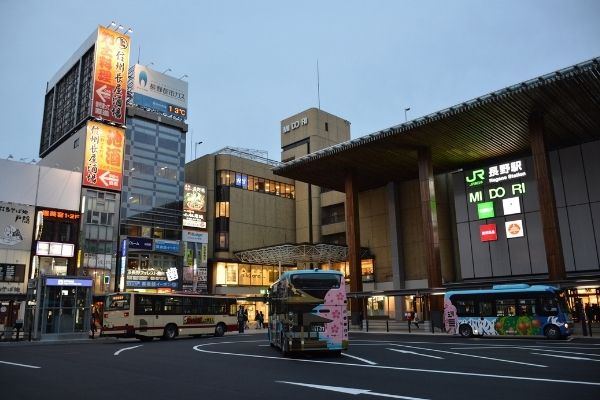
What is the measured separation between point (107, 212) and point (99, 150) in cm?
662

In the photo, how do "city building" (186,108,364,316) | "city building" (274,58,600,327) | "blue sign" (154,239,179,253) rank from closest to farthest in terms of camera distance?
"city building" (274,58,600,327) < "blue sign" (154,239,179,253) < "city building" (186,108,364,316)

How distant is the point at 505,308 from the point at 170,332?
2014cm

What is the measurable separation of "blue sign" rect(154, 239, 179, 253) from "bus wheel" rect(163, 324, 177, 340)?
21.8m

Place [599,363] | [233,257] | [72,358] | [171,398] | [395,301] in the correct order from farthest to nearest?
[233,257] < [395,301] < [72,358] < [599,363] < [171,398]

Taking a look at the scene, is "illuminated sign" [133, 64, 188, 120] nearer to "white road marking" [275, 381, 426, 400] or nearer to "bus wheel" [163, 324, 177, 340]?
"bus wheel" [163, 324, 177, 340]

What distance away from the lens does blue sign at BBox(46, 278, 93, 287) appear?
32.8 m

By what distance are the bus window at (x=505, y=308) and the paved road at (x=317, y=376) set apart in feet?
28.3

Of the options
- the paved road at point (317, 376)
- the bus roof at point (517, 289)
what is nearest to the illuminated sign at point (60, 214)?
the paved road at point (317, 376)

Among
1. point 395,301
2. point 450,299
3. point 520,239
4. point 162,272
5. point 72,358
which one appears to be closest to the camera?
point 72,358

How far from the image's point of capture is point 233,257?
57500mm

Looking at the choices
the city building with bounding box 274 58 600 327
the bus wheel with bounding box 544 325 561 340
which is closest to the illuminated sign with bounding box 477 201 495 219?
the city building with bounding box 274 58 600 327

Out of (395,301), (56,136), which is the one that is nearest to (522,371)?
(395,301)

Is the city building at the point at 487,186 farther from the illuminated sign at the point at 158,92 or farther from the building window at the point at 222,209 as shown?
the illuminated sign at the point at 158,92

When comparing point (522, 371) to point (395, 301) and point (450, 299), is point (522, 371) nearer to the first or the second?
point (450, 299)
